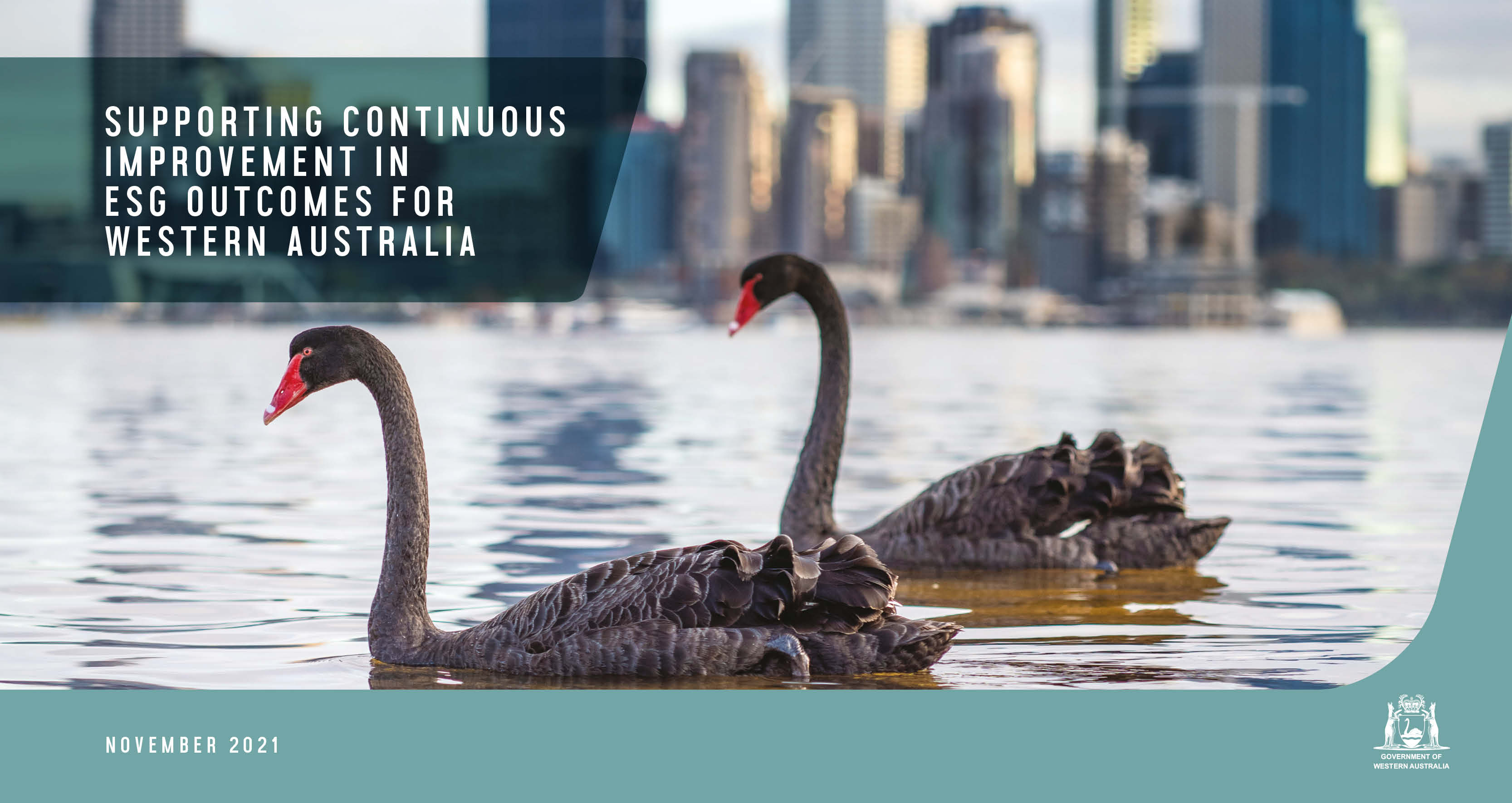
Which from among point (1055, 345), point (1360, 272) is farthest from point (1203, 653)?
point (1360, 272)

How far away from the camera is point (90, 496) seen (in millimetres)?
11219

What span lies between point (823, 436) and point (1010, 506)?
2.68ft

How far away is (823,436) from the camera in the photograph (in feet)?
26.6

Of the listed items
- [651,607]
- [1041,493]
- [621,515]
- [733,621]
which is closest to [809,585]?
[733,621]

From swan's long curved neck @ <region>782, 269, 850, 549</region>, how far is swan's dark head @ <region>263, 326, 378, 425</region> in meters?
2.94

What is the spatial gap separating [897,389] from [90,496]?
19.3 meters

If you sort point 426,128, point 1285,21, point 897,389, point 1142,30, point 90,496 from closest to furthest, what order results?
point 426,128 < point 90,496 < point 897,389 < point 1285,21 < point 1142,30

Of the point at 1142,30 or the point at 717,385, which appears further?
the point at 1142,30

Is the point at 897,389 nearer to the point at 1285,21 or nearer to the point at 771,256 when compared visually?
the point at 771,256

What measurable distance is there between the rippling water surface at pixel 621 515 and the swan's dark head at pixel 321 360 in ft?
2.69

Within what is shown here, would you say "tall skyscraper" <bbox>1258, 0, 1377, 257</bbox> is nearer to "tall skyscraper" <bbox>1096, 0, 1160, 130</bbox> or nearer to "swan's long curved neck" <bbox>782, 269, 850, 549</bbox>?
"tall skyscraper" <bbox>1096, 0, 1160, 130</bbox>

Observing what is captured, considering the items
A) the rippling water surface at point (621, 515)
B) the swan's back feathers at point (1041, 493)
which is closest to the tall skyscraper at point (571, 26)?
the rippling water surface at point (621, 515)

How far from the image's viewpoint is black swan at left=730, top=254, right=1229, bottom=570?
8.03 metres

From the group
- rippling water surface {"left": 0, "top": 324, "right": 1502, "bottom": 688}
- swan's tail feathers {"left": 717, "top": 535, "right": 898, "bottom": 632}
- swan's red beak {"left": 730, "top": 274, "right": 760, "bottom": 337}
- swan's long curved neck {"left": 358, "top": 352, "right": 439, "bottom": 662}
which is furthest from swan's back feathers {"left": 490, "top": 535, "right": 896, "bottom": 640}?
swan's red beak {"left": 730, "top": 274, "right": 760, "bottom": 337}
